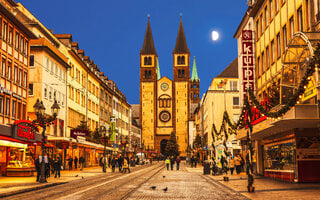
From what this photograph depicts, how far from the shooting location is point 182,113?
415 ft

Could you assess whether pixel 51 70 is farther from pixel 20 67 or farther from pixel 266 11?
pixel 266 11

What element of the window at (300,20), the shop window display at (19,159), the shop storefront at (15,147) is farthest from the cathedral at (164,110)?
the window at (300,20)

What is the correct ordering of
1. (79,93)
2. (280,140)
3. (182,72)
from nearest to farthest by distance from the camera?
1. (280,140)
2. (79,93)
3. (182,72)

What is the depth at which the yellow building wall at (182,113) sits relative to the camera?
125688mm

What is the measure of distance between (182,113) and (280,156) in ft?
331

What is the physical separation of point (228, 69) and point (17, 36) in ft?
133

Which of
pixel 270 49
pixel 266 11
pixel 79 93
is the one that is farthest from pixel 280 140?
pixel 79 93

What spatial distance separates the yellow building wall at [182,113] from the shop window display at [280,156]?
95532 millimetres

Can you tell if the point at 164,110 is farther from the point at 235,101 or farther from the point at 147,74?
the point at 235,101

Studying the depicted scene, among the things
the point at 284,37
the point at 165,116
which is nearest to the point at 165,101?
the point at 165,116

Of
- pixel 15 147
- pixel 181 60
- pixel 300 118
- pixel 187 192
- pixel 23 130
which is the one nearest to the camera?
pixel 187 192

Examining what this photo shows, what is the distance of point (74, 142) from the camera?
46312 mm

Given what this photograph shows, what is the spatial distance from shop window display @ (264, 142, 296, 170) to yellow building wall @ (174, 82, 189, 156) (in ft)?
313

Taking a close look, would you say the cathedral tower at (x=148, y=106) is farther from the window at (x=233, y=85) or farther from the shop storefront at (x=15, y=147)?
the shop storefront at (x=15, y=147)
